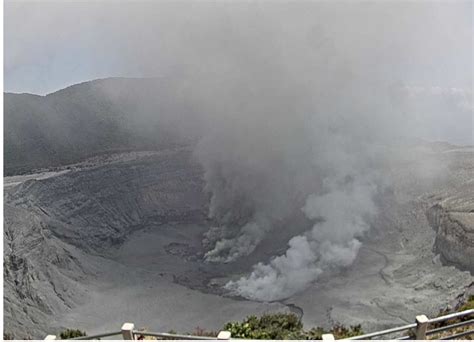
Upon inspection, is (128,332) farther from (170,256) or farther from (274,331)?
(170,256)

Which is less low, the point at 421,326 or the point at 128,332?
the point at 128,332

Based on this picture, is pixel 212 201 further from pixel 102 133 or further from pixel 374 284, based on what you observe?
pixel 374 284

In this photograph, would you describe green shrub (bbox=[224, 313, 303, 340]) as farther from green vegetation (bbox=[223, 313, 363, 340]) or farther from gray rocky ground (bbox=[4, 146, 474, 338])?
gray rocky ground (bbox=[4, 146, 474, 338])

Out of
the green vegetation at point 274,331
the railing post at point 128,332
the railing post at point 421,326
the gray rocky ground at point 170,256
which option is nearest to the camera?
the railing post at point 421,326

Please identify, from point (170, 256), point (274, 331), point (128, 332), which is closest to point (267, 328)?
point (274, 331)

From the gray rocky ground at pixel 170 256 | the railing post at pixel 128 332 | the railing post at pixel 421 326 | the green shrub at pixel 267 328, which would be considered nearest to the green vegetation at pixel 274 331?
the green shrub at pixel 267 328

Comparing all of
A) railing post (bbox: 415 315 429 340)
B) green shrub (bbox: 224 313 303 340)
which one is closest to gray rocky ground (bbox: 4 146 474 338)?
green shrub (bbox: 224 313 303 340)

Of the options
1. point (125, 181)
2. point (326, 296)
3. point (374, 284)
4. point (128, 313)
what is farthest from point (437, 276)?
point (125, 181)

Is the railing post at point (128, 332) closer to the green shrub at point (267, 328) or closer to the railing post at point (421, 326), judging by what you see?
the railing post at point (421, 326)
